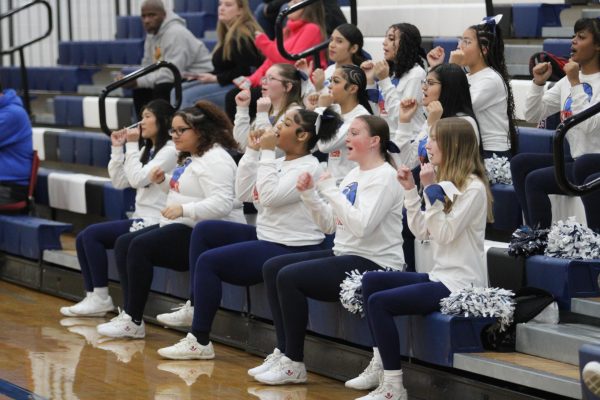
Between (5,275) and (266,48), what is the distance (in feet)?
7.19

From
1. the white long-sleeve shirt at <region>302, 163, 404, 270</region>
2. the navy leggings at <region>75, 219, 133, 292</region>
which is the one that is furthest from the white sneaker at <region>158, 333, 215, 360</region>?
the navy leggings at <region>75, 219, 133, 292</region>

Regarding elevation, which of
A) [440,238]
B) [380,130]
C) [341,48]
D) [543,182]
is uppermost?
[341,48]

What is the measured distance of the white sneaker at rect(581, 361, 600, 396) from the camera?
370 centimetres

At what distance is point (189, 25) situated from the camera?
10422 mm

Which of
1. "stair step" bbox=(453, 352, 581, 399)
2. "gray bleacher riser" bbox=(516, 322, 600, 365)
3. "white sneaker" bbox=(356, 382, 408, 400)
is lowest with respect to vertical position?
"white sneaker" bbox=(356, 382, 408, 400)

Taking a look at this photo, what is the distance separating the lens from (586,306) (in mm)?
4738

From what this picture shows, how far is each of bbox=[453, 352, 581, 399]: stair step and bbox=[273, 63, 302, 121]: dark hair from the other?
7.07 feet

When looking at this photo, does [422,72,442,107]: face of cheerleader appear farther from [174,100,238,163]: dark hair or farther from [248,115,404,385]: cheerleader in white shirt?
[174,100,238,163]: dark hair

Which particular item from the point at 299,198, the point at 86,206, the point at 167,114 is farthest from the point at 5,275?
the point at 299,198

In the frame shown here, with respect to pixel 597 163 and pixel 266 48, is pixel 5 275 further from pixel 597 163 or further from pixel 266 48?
pixel 597 163

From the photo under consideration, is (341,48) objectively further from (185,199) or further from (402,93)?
(185,199)

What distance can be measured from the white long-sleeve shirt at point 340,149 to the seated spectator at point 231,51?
1894mm

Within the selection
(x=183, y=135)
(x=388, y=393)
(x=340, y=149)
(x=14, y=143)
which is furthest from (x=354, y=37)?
(x=14, y=143)

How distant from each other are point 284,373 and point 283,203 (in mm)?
753
